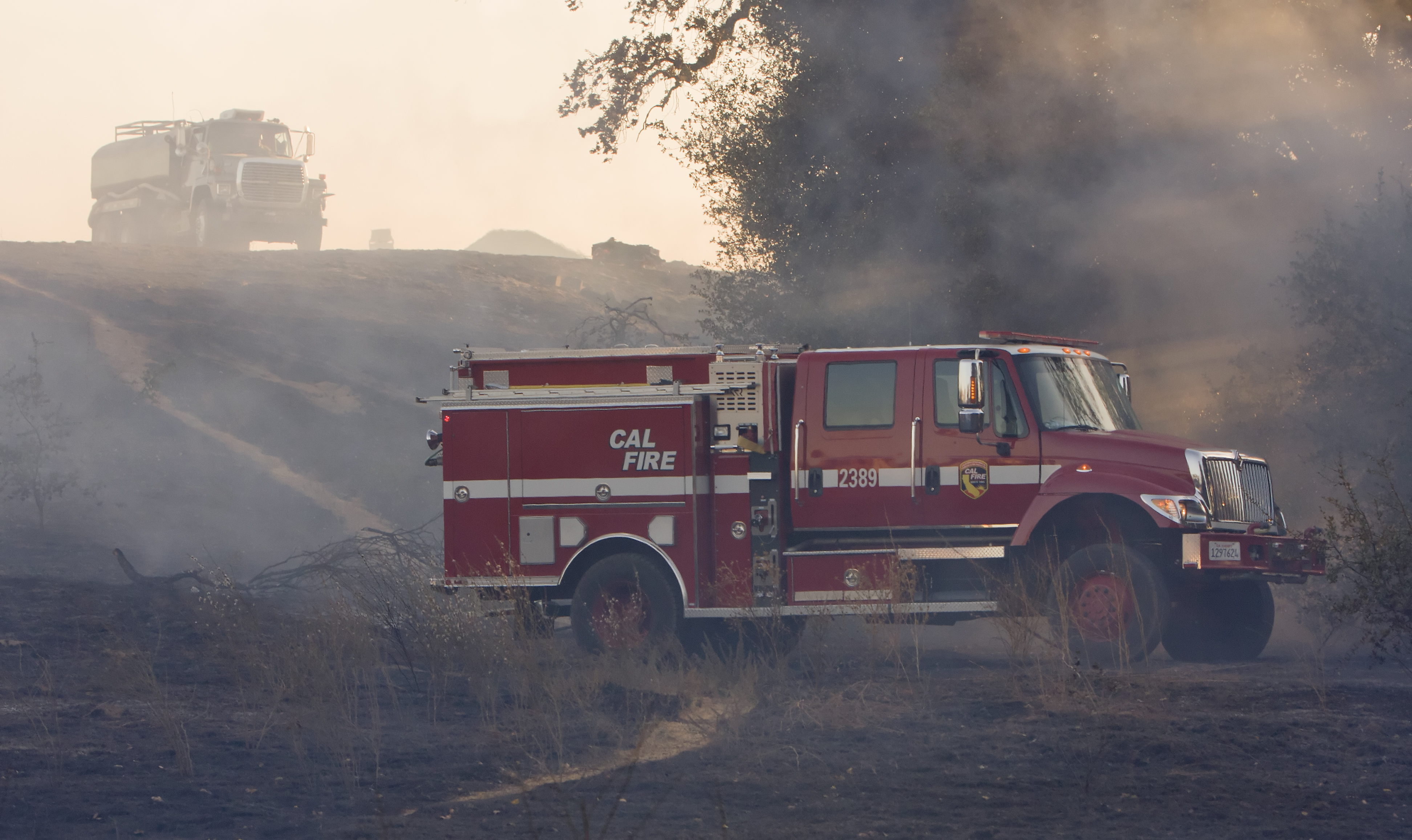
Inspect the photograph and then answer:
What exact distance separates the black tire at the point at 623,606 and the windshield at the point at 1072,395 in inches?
111

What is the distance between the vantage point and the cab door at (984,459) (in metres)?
8.74

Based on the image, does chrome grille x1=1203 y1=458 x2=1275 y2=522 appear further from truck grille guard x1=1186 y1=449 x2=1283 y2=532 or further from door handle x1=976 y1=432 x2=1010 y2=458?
door handle x1=976 y1=432 x2=1010 y2=458

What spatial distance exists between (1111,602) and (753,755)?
3.20m

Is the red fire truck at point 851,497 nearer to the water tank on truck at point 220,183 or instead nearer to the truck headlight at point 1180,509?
the truck headlight at point 1180,509

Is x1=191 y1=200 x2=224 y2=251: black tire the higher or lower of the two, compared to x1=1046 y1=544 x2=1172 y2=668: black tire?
higher

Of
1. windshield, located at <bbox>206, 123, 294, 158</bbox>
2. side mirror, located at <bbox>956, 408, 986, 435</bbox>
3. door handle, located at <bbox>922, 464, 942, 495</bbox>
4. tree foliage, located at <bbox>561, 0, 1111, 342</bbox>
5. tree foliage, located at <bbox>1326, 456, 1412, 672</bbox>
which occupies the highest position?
windshield, located at <bbox>206, 123, 294, 158</bbox>

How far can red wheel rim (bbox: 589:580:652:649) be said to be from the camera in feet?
30.0

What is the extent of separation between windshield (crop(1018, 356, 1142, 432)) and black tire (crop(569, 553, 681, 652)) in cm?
281

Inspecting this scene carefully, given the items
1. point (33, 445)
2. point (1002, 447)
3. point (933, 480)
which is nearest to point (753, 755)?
point (933, 480)

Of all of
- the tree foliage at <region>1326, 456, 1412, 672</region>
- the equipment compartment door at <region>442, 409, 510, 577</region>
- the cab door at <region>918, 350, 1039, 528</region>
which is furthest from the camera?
the equipment compartment door at <region>442, 409, 510, 577</region>

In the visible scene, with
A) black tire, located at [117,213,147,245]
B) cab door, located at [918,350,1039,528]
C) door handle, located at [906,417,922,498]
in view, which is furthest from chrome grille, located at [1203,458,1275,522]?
black tire, located at [117,213,147,245]

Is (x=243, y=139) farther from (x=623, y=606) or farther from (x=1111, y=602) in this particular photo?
(x=1111, y=602)

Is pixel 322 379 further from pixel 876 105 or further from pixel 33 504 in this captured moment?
pixel 876 105

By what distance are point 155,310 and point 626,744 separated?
73.8ft
